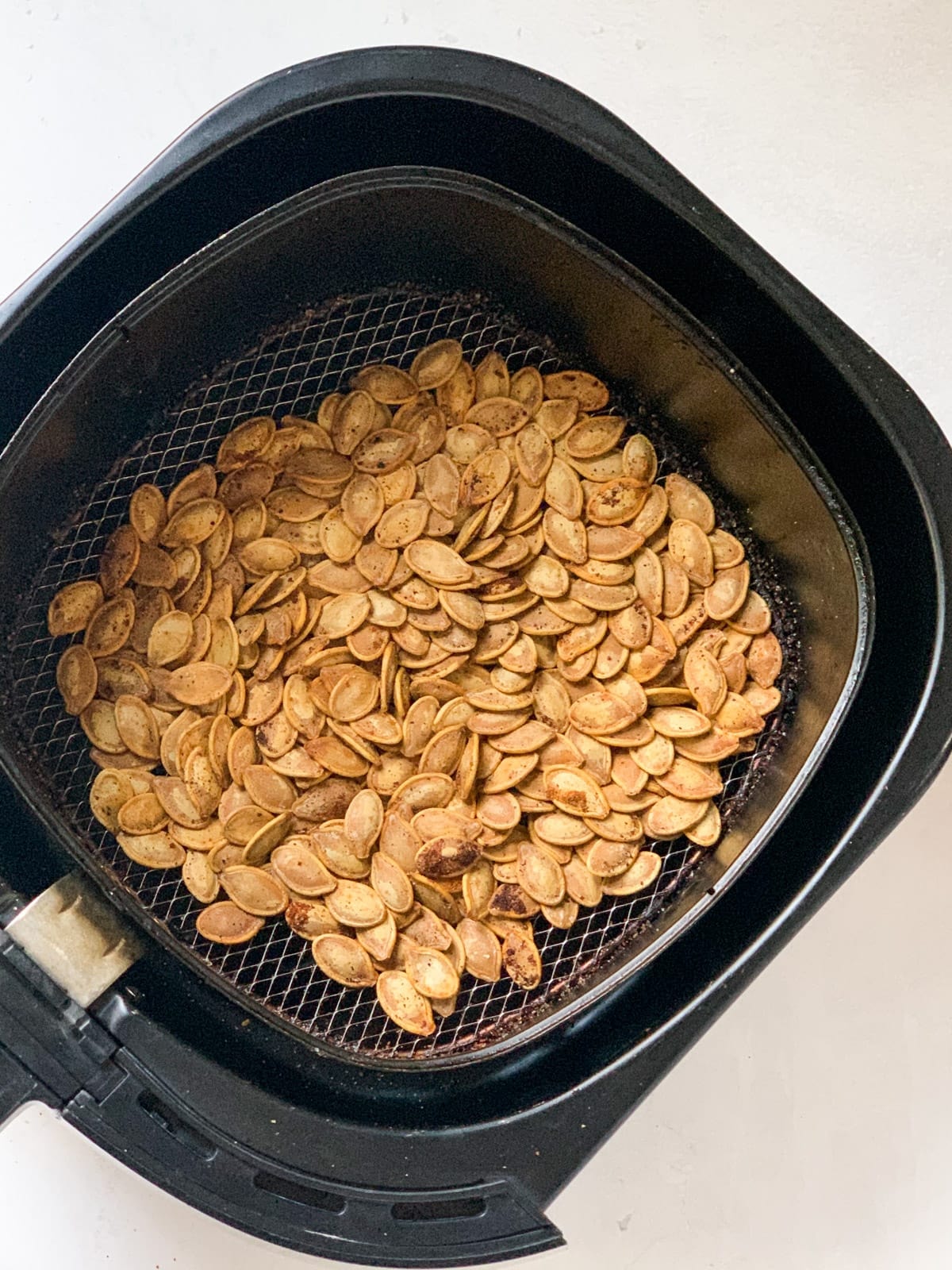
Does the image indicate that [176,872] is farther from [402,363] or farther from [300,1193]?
[402,363]

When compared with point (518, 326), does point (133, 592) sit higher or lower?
lower

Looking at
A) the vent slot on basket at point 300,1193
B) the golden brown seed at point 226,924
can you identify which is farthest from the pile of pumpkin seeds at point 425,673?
the vent slot on basket at point 300,1193

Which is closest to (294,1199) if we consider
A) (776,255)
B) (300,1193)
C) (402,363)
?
(300,1193)

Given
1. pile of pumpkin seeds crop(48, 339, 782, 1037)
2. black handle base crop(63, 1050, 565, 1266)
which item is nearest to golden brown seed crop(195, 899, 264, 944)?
pile of pumpkin seeds crop(48, 339, 782, 1037)

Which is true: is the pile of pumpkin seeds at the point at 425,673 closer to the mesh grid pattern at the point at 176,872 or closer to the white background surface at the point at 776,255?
the mesh grid pattern at the point at 176,872

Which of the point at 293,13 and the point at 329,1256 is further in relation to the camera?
the point at 293,13

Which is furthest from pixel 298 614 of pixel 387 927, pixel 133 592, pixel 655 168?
pixel 655 168

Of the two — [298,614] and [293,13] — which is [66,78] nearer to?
[293,13]
